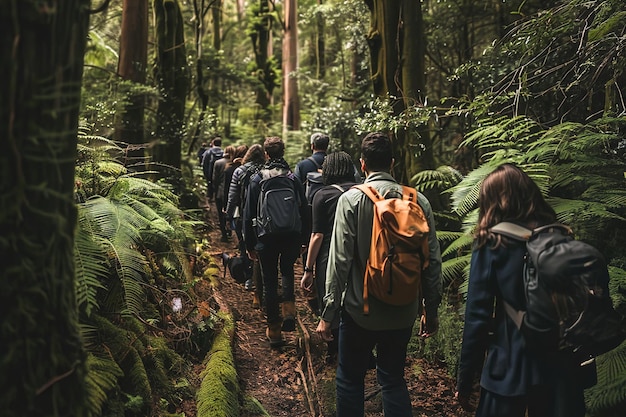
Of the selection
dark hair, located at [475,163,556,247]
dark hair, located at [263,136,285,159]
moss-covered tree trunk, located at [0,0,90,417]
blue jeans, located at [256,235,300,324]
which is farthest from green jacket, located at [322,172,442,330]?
dark hair, located at [263,136,285,159]

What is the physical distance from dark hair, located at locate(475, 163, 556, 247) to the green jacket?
2.66ft

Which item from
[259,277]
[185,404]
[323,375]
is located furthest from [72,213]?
[259,277]

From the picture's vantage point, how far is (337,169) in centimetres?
528

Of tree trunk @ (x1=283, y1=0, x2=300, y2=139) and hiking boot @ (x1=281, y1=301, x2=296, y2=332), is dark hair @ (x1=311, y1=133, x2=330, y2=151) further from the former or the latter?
tree trunk @ (x1=283, y1=0, x2=300, y2=139)

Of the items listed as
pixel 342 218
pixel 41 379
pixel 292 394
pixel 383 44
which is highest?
pixel 383 44

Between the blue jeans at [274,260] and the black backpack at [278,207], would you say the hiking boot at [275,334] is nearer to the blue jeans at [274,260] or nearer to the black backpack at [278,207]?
the blue jeans at [274,260]

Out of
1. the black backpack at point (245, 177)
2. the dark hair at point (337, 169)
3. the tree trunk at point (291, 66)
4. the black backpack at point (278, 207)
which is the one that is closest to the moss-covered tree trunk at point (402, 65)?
the black backpack at point (245, 177)

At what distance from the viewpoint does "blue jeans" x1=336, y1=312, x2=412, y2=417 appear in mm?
3584

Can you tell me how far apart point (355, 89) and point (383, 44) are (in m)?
6.69

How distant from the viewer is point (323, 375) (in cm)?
557

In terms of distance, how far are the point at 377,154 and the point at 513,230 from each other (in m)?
1.29

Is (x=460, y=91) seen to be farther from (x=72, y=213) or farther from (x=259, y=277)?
(x=72, y=213)

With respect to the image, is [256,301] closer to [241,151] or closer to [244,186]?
[244,186]

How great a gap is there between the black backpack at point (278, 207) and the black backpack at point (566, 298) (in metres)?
3.54
